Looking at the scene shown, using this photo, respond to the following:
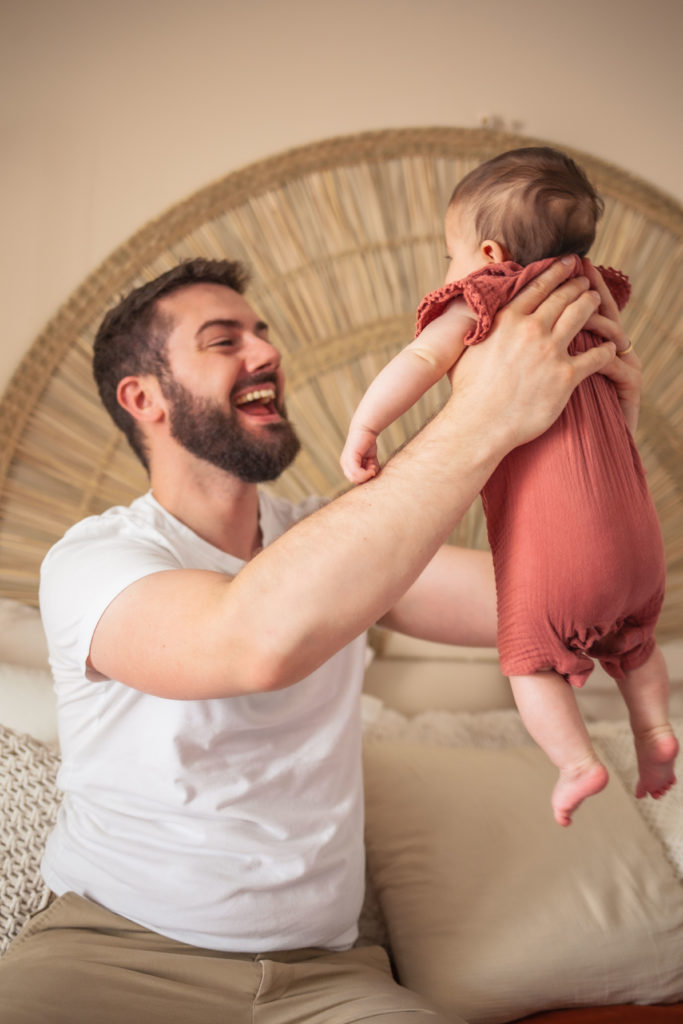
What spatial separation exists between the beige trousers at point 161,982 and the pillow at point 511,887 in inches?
6.7

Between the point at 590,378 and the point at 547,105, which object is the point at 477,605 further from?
the point at 547,105

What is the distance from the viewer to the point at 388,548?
925 mm

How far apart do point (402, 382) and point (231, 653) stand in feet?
1.16

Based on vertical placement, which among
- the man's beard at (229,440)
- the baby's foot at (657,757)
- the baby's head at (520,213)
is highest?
the baby's head at (520,213)

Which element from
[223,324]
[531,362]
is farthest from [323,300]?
[531,362]

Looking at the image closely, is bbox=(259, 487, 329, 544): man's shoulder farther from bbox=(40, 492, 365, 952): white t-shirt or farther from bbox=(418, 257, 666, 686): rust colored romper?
bbox=(418, 257, 666, 686): rust colored romper

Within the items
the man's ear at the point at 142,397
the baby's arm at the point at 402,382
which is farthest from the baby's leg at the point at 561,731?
the man's ear at the point at 142,397

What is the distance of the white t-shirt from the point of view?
1.18m

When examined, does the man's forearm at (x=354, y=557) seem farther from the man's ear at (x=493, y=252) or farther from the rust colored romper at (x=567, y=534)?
the man's ear at (x=493, y=252)

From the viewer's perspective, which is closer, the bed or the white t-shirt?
the white t-shirt

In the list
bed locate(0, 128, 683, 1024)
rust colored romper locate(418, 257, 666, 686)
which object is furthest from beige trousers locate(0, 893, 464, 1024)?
rust colored romper locate(418, 257, 666, 686)

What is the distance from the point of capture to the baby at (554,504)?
3.20ft

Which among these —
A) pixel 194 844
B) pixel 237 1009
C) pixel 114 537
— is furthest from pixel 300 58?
pixel 237 1009

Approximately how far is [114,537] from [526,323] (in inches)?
26.3
